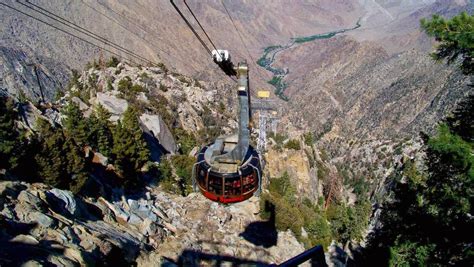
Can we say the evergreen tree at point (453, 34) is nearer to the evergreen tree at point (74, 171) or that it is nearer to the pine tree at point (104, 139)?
the evergreen tree at point (74, 171)

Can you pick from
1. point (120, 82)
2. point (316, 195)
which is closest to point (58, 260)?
point (120, 82)

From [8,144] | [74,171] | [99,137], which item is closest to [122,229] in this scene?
[74,171]

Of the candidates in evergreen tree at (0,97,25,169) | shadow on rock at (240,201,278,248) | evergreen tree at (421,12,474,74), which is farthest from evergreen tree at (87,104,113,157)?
evergreen tree at (421,12,474,74)

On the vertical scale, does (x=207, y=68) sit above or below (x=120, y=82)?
below

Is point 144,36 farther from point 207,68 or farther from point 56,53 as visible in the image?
point 56,53

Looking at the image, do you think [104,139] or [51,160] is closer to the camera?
[51,160]

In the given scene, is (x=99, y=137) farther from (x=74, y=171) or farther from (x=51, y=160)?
(x=51, y=160)
